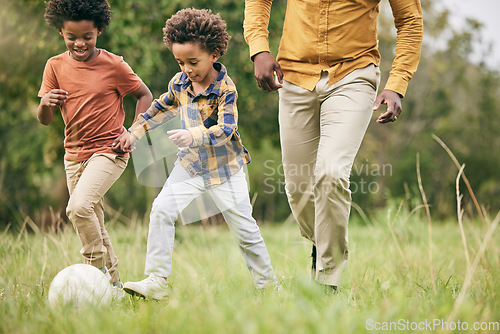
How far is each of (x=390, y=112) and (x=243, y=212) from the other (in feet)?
3.32

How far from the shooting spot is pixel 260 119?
11.5m

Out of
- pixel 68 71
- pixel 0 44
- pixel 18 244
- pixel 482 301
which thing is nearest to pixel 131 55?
pixel 0 44

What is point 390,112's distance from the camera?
2998 millimetres

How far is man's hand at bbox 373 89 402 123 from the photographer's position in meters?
2.98

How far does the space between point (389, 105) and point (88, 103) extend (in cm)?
182

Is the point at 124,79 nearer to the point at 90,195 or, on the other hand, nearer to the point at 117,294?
the point at 90,195

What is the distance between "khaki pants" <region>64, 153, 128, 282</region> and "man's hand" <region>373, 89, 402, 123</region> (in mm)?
1607

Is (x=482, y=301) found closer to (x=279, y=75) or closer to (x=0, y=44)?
(x=279, y=75)

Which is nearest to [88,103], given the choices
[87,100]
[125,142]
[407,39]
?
[87,100]

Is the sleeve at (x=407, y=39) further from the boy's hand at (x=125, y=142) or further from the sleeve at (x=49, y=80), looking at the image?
the sleeve at (x=49, y=80)

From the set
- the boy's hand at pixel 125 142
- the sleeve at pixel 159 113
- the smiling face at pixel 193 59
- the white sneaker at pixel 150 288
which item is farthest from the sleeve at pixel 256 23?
the white sneaker at pixel 150 288

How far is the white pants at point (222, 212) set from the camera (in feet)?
9.68

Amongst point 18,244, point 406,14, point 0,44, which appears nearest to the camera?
point 406,14

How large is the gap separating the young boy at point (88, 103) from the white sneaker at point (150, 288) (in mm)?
551
